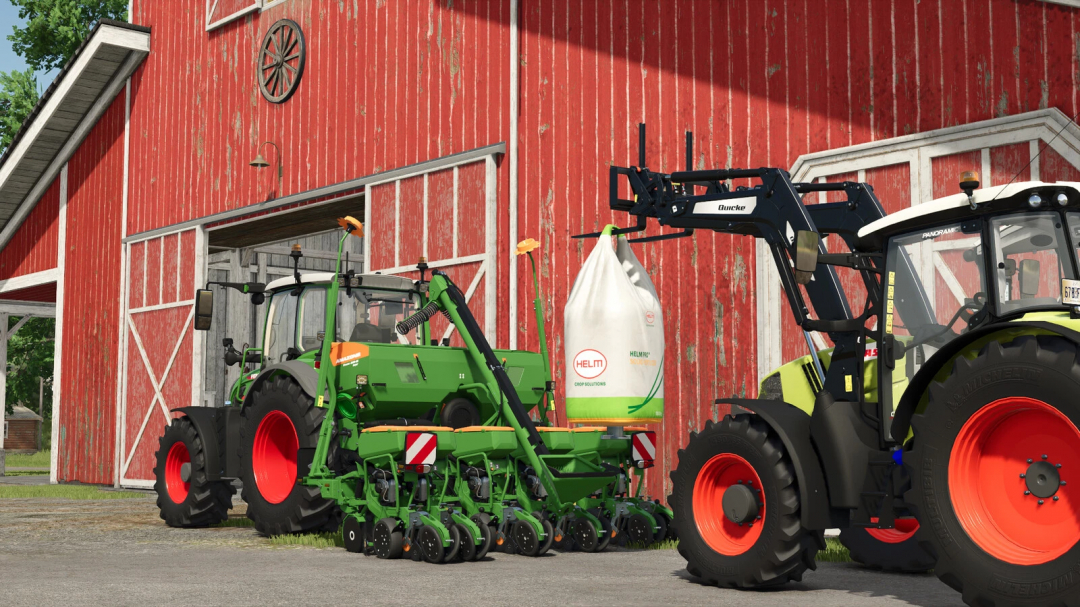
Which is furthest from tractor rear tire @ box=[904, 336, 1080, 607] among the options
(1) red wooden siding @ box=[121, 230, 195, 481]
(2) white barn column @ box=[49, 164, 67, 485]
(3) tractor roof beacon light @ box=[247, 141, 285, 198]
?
(2) white barn column @ box=[49, 164, 67, 485]

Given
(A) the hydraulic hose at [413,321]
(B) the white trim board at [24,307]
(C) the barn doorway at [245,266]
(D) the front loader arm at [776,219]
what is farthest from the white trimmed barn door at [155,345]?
(D) the front loader arm at [776,219]

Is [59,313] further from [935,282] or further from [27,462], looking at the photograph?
[935,282]

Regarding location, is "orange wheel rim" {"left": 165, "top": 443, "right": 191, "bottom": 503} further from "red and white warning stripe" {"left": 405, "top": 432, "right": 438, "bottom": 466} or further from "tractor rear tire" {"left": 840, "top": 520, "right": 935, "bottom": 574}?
"tractor rear tire" {"left": 840, "top": 520, "right": 935, "bottom": 574}

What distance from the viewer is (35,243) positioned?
21344mm

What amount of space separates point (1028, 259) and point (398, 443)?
4.56 metres

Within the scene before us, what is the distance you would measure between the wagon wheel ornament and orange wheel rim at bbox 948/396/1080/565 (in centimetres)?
1224

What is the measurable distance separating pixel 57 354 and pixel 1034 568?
59.9ft

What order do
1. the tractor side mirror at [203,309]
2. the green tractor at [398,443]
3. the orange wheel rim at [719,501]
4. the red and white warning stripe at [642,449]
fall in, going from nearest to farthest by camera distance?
the orange wheel rim at [719,501], the green tractor at [398,443], the red and white warning stripe at [642,449], the tractor side mirror at [203,309]

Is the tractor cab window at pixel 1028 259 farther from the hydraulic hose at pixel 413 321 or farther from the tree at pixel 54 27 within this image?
the tree at pixel 54 27

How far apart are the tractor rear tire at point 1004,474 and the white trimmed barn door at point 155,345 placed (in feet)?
43.6

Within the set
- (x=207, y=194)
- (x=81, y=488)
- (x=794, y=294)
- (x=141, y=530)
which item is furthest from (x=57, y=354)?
(x=794, y=294)

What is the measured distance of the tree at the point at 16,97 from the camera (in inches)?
1375

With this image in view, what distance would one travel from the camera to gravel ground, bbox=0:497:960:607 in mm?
6531

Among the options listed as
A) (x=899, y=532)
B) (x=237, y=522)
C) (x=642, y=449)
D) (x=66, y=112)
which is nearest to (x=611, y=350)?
(x=642, y=449)
